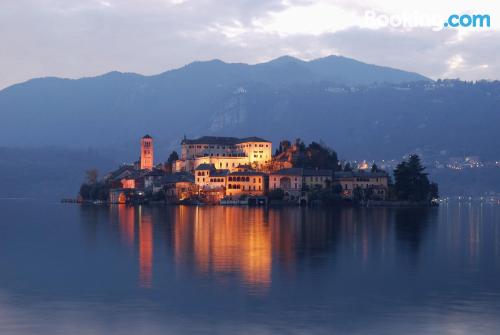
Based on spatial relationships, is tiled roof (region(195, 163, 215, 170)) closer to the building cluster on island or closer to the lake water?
the building cluster on island

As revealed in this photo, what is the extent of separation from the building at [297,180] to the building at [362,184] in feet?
6.10

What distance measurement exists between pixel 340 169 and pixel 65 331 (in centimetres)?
11081

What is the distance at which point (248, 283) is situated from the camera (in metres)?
33.7

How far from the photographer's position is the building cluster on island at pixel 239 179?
123188 mm

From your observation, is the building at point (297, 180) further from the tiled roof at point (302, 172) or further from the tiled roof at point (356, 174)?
the tiled roof at point (356, 174)

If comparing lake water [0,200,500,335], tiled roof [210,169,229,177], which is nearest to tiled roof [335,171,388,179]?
→ tiled roof [210,169,229,177]

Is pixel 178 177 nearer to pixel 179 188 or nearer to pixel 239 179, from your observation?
pixel 179 188

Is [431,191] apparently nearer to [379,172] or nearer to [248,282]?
[379,172]

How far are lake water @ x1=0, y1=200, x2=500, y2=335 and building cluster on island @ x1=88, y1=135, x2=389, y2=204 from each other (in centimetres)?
6267

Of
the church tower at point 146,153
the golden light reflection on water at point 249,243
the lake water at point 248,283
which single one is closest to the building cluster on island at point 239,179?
the church tower at point 146,153

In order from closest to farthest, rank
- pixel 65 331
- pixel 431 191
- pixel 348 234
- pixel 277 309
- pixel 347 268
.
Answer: pixel 65 331
pixel 277 309
pixel 347 268
pixel 348 234
pixel 431 191

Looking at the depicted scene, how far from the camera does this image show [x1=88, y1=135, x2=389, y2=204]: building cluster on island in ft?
404

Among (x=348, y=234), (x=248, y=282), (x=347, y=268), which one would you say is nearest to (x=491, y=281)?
(x=347, y=268)

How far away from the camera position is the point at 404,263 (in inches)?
1660
